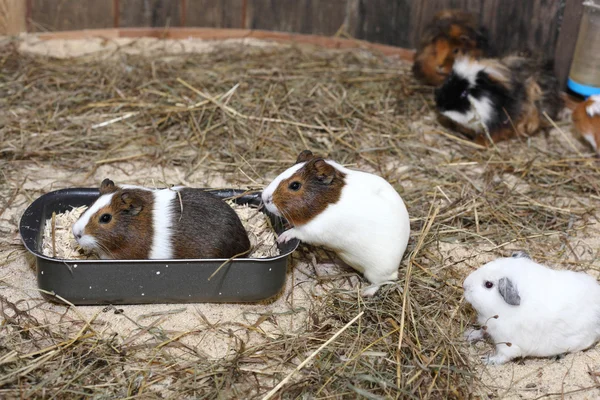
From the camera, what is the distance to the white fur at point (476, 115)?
14.2 ft

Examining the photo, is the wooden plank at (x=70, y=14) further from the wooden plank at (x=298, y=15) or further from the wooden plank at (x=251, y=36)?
the wooden plank at (x=298, y=15)

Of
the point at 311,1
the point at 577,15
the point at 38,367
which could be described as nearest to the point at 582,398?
the point at 38,367

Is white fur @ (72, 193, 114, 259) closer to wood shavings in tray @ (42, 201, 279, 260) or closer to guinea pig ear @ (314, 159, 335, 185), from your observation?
wood shavings in tray @ (42, 201, 279, 260)

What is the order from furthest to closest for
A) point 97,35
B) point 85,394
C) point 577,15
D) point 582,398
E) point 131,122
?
1. point 97,35
2. point 577,15
3. point 131,122
4. point 582,398
5. point 85,394

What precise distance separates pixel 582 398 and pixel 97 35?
4332 mm

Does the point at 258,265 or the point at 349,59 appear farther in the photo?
the point at 349,59

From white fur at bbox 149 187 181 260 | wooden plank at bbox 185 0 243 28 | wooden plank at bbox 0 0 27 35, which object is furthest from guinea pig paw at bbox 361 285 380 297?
wooden plank at bbox 0 0 27 35

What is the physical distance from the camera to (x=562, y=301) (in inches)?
104

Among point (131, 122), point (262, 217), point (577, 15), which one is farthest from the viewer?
point (577, 15)

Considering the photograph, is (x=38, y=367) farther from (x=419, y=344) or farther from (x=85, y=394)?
(x=419, y=344)

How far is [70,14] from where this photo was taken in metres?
5.29

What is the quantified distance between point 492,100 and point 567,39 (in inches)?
34.9

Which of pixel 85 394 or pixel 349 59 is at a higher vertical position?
pixel 349 59

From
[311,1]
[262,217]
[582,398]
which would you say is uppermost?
[311,1]
